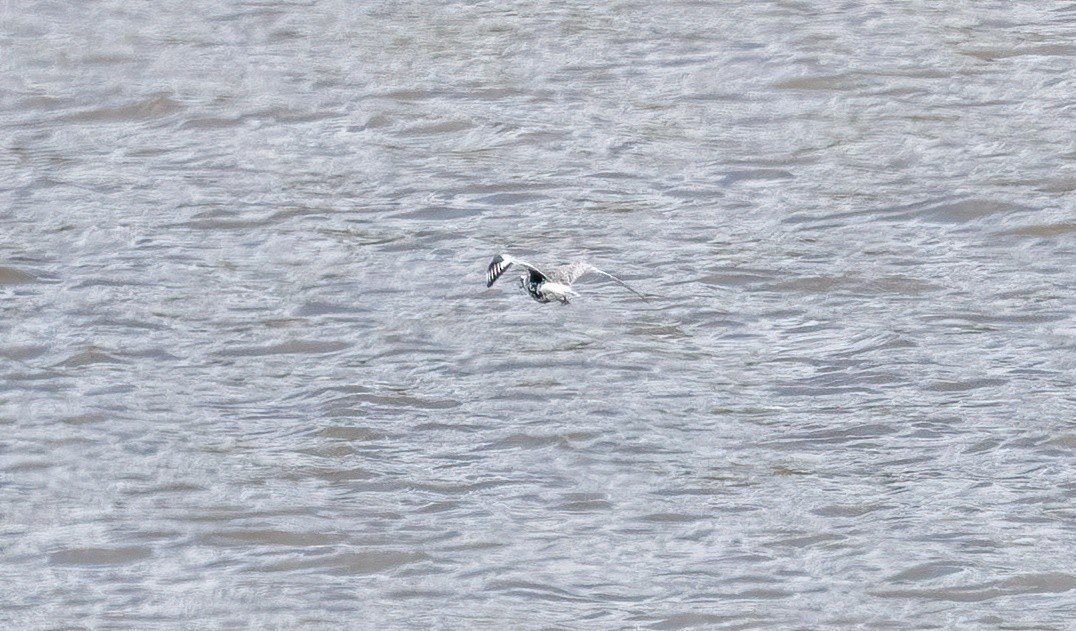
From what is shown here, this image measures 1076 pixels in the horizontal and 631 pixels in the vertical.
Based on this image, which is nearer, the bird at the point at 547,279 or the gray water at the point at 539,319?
the gray water at the point at 539,319

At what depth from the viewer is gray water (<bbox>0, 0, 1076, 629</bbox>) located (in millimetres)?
6457

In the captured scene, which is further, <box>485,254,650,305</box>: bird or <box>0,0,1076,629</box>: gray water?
<box>485,254,650,305</box>: bird

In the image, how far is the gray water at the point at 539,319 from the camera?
6.46 meters

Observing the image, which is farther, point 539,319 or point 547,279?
point 539,319

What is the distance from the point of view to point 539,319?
838cm

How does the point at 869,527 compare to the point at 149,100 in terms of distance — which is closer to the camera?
the point at 869,527

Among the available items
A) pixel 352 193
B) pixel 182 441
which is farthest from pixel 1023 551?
pixel 352 193

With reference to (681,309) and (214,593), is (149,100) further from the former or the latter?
(214,593)

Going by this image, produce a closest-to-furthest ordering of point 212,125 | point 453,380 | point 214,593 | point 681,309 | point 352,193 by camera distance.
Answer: point 214,593 → point 453,380 → point 681,309 → point 352,193 → point 212,125

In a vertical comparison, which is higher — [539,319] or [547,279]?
[547,279]

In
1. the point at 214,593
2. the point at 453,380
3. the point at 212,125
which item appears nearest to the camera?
the point at 214,593

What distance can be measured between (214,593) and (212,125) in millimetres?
4575

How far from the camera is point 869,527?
21.6ft

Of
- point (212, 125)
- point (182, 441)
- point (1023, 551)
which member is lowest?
point (1023, 551)
